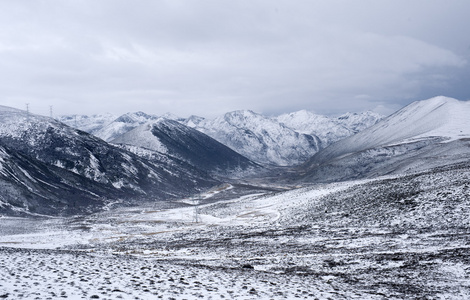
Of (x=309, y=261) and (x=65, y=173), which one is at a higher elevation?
(x=65, y=173)

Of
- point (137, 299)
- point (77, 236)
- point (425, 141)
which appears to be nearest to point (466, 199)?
point (137, 299)

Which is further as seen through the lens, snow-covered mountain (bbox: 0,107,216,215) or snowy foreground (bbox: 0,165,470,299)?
snow-covered mountain (bbox: 0,107,216,215)

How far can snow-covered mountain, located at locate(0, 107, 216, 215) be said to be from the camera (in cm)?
10438

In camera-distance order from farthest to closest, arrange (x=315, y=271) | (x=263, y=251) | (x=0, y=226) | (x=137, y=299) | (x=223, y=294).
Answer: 1. (x=0, y=226)
2. (x=263, y=251)
3. (x=315, y=271)
4. (x=223, y=294)
5. (x=137, y=299)

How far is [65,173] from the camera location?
450 ft

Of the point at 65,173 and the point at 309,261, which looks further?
the point at 65,173

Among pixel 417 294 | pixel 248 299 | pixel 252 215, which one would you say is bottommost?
pixel 252 215

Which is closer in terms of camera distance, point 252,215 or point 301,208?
point 301,208

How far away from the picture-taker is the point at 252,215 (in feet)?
219

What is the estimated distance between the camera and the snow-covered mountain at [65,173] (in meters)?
104

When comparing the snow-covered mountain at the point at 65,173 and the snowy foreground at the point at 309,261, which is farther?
the snow-covered mountain at the point at 65,173

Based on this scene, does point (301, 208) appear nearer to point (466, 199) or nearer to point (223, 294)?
point (466, 199)

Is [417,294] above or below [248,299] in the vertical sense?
below

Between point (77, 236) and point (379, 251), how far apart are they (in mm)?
45773
